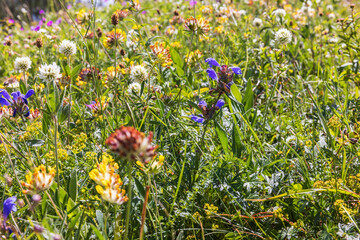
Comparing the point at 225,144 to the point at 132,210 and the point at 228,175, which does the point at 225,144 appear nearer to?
the point at 228,175

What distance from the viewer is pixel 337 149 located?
4.32 ft

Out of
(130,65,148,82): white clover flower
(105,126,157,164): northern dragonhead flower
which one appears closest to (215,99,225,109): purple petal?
(130,65,148,82): white clover flower

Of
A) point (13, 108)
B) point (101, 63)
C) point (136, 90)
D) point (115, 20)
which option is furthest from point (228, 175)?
point (101, 63)

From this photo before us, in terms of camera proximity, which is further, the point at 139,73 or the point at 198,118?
the point at 139,73

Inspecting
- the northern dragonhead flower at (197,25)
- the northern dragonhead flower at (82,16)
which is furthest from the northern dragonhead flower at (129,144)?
the northern dragonhead flower at (82,16)

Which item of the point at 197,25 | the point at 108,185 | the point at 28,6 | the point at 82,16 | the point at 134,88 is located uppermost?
the point at 28,6

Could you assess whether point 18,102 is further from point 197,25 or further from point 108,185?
point 197,25

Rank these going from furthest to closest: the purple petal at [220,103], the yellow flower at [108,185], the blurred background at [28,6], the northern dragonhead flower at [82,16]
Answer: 1. the blurred background at [28,6]
2. the northern dragonhead flower at [82,16]
3. the purple petal at [220,103]
4. the yellow flower at [108,185]

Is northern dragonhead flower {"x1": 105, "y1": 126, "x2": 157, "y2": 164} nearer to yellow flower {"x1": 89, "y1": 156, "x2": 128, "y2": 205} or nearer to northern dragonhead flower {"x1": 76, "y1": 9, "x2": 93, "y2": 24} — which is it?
yellow flower {"x1": 89, "y1": 156, "x2": 128, "y2": 205}

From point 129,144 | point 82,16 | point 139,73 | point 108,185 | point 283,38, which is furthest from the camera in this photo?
point 82,16

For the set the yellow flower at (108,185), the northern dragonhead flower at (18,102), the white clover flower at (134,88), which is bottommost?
the yellow flower at (108,185)

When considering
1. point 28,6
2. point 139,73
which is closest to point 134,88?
point 139,73

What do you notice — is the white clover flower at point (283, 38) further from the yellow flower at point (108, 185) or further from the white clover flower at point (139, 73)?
the yellow flower at point (108, 185)

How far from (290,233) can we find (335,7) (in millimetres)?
4483
